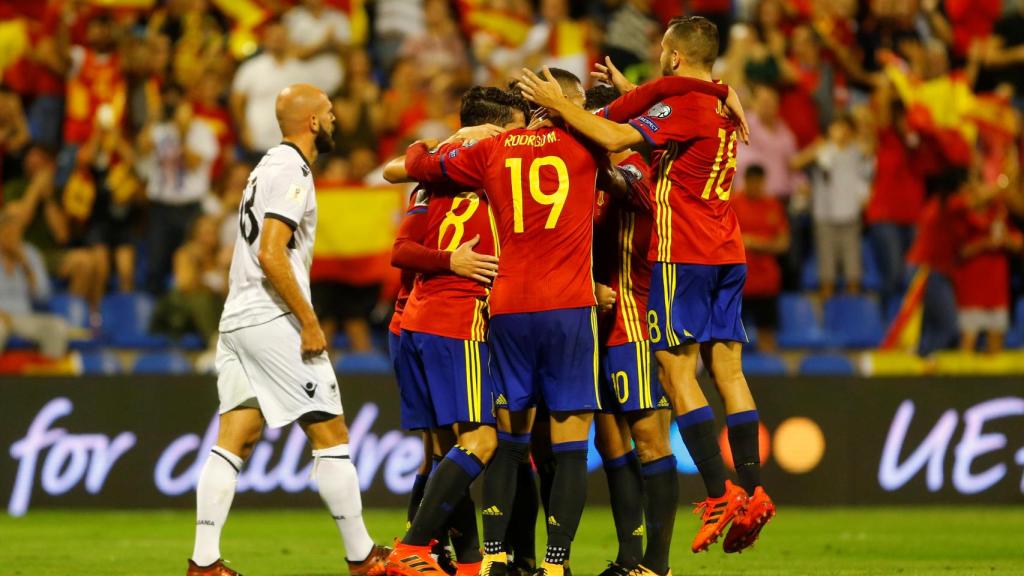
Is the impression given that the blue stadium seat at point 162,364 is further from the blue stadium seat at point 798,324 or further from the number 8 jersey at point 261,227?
the number 8 jersey at point 261,227

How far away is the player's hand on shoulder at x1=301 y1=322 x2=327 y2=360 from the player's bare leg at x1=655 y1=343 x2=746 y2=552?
1.74 m

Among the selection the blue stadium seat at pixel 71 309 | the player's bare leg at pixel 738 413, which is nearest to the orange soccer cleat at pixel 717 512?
the player's bare leg at pixel 738 413

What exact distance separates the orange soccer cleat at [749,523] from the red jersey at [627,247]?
39.9 inches

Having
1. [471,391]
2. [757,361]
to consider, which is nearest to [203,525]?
[471,391]

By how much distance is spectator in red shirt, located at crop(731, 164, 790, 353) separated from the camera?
1420 centimetres

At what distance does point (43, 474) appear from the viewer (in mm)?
12367

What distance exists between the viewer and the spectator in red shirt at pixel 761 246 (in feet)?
46.6

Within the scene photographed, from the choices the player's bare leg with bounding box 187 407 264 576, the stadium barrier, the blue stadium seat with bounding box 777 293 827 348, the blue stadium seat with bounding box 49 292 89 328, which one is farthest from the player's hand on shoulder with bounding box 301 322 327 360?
the blue stadium seat with bounding box 777 293 827 348

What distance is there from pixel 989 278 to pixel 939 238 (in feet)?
1.90

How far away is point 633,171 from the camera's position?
25.9ft

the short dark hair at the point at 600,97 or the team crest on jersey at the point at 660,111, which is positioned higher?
the short dark hair at the point at 600,97

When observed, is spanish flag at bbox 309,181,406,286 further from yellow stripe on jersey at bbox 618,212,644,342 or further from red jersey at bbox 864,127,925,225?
yellow stripe on jersey at bbox 618,212,644,342

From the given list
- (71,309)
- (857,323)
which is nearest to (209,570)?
(71,309)

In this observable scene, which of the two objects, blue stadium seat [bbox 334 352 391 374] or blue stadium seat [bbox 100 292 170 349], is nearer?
blue stadium seat [bbox 334 352 391 374]
